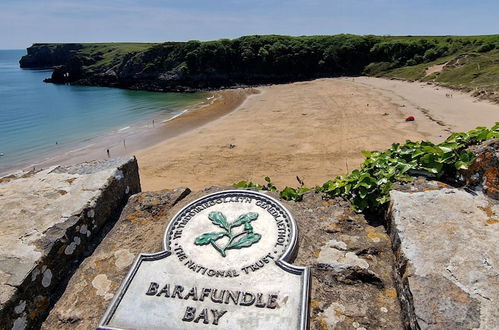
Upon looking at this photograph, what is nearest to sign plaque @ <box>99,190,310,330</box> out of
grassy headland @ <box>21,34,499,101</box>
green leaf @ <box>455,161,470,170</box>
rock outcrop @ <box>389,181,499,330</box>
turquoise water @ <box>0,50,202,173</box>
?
rock outcrop @ <box>389,181,499,330</box>

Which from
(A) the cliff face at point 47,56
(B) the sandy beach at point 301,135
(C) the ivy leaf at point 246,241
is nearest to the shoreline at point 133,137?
(B) the sandy beach at point 301,135

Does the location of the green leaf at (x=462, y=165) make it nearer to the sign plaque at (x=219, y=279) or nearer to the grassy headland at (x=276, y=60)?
the sign plaque at (x=219, y=279)

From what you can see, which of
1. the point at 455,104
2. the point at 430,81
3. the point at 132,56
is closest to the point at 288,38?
the point at 132,56

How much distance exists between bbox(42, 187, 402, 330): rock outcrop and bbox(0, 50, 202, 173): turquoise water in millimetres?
21276

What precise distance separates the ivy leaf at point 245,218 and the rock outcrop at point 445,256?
4.95ft

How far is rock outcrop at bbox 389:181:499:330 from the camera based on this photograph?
2.65 m

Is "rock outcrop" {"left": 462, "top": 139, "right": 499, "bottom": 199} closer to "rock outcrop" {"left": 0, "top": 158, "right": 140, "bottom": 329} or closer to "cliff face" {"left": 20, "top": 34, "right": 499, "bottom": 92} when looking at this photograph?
"rock outcrop" {"left": 0, "top": 158, "right": 140, "bottom": 329}

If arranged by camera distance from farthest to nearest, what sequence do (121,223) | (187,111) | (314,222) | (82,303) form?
1. (187,111)
2. (121,223)
3. (314,222)
4. (82,303)

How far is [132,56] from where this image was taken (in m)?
71.6

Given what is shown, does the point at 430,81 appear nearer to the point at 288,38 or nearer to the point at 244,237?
the point at 288,38

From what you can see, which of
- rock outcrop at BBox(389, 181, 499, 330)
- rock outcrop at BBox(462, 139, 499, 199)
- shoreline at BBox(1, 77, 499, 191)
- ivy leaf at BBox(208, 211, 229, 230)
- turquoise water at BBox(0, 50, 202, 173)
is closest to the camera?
rock outcrop at BBox(389, 181, 499, 330)

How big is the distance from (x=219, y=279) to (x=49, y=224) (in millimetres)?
2064

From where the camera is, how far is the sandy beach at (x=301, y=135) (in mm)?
16250

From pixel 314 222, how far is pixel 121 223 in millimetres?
2433
